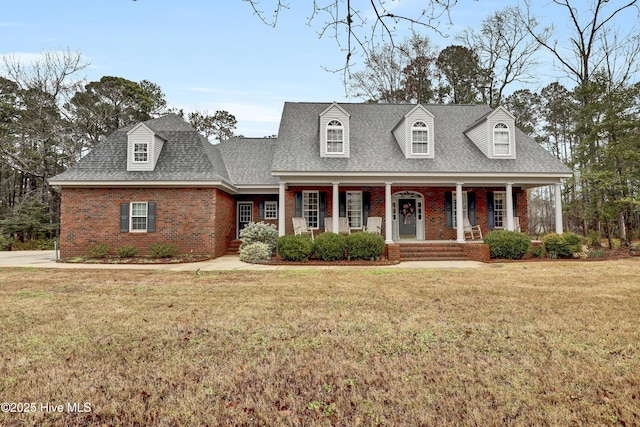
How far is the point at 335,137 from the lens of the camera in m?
15.1

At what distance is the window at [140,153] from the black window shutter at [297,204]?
654 centimetres

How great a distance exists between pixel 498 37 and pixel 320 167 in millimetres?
18915

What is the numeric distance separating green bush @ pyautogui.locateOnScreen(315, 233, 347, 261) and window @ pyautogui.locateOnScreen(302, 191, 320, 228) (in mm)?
2899

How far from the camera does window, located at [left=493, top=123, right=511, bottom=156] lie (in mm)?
15266

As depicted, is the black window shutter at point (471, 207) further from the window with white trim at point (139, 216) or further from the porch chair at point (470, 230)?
the window with white trim at point (139, 216)

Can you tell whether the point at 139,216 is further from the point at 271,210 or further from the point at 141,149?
the point at 271,210

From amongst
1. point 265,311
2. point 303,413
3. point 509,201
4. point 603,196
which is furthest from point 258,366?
point 603,196

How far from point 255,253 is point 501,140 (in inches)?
469

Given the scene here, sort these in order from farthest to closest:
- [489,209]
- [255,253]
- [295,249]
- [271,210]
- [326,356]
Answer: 1. [271,210]
2. [489,209]
3. [255,253]
4. [295,249]
5. [326,356]

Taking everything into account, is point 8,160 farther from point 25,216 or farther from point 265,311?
point 265,311

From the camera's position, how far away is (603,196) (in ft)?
53.8

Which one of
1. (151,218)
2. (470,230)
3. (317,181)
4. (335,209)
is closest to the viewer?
(335,209)

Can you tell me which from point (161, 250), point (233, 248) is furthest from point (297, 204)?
point (161, 250)

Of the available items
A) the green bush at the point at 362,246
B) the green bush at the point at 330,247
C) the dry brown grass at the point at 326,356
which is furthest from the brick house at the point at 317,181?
the dry brown grass at the point at 326,356
